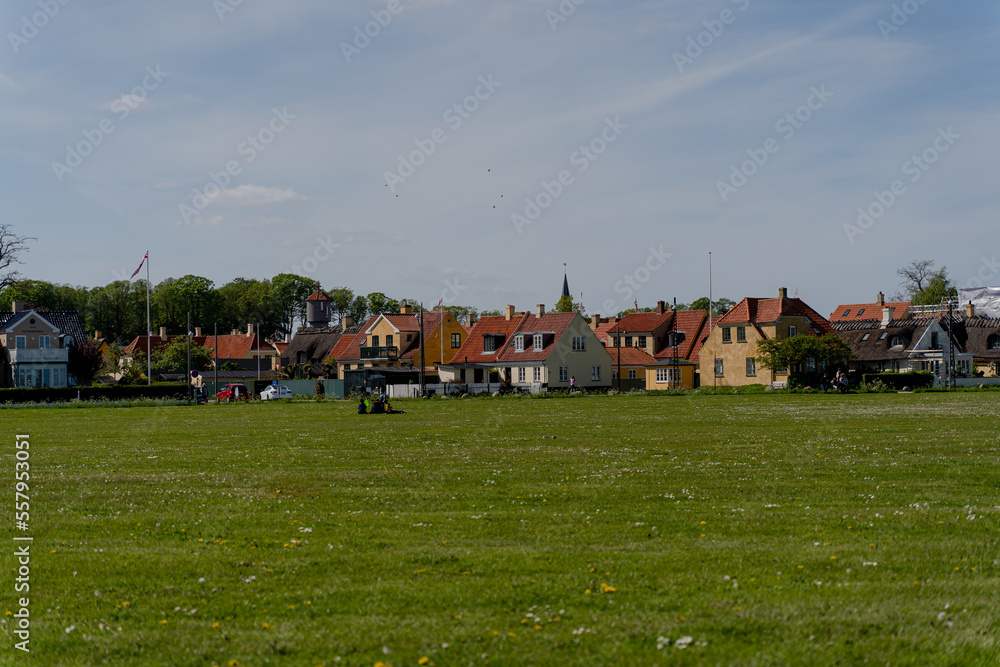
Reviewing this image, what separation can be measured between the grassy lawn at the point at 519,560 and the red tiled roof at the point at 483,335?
7876 cm

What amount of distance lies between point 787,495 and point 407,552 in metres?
7.18

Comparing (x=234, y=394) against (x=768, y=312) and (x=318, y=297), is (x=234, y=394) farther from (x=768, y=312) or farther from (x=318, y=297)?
(x=318, y=297)

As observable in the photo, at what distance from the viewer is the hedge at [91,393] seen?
68.9 m

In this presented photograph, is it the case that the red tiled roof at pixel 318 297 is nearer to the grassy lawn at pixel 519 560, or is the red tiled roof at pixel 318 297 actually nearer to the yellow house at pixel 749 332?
the yellow house at pixel 749 332

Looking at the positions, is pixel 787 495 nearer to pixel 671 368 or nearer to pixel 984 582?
pixel 984 582

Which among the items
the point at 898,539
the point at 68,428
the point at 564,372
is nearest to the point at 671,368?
the point at 564,372

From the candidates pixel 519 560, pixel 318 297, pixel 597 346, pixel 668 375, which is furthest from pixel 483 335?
pixel 519 560

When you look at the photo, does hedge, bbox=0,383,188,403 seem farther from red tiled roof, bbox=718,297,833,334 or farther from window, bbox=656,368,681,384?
red tiled roof, bbox=718,297,833,334

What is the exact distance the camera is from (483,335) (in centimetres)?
10325

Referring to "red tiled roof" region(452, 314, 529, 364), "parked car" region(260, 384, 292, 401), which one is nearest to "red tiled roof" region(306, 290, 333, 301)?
"red tiled roof" region(452, 314, 529, 364)

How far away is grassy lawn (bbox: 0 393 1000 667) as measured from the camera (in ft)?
26.1

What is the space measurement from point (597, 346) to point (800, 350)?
23.4 m

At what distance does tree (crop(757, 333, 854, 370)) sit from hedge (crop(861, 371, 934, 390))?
456 centimetres

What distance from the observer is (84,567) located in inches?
427
